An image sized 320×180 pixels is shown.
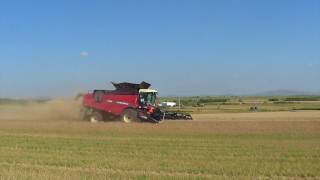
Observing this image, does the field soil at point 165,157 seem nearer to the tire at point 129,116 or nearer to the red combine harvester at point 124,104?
the tire at point 129,116

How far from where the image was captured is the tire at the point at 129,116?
35.8m

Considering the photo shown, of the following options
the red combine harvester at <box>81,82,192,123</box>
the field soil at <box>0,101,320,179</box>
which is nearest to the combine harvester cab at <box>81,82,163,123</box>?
the red combine harvester at <box>81,82,192,123</box>

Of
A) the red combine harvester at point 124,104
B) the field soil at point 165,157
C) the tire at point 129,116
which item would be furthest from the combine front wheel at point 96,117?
the field soil at point 165,157

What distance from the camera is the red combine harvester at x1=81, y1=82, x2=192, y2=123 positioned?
3597 cm

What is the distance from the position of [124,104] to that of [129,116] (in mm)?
847

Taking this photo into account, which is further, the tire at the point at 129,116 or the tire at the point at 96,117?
the tire at the point at 96,117

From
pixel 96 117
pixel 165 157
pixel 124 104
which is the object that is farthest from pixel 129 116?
pixel 165 157

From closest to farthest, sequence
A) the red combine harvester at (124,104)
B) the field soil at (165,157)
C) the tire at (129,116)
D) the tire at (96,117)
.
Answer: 1. the field soil at (165,157)
2. the tire at (129,116)
3. the red combine harvester at (124,104)
4. the tire at (96,117)

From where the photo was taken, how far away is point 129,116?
118ft

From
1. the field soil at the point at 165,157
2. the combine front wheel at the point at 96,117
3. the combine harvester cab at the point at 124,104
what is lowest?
the field soil at the point at 165,157

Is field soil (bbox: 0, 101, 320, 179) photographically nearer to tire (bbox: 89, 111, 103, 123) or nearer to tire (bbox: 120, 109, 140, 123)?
tire (bbox: 120, 109, 140, 123)

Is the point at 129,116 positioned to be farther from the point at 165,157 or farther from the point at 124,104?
the point at 165,157

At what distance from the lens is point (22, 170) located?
43.3 feet

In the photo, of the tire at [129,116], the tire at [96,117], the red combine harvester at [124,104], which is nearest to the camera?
the tire at [129,116]
